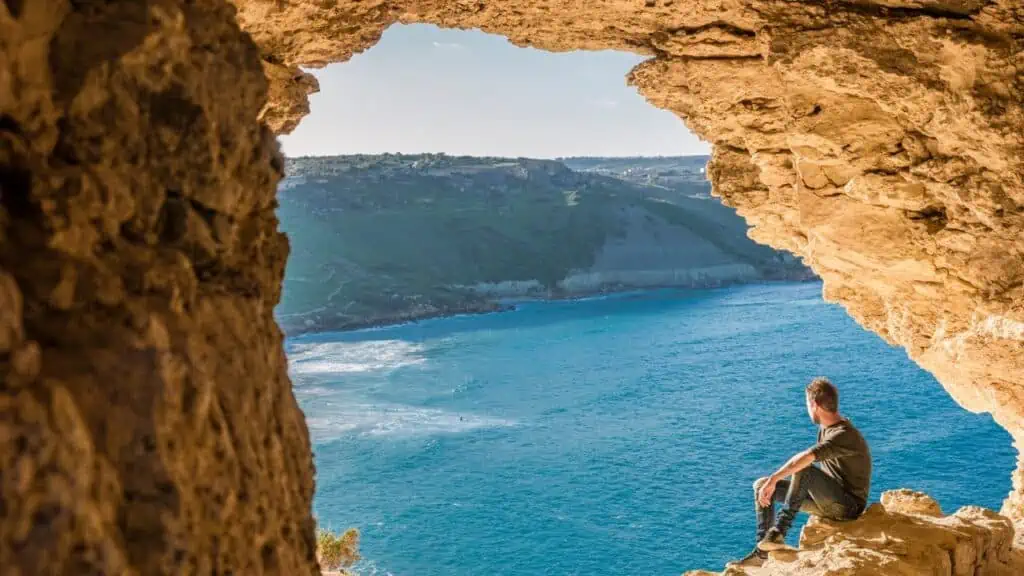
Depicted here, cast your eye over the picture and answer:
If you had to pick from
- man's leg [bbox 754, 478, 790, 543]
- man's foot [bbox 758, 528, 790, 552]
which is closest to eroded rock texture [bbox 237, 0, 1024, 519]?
man's leg [bbox 754, 478, 790, 543]

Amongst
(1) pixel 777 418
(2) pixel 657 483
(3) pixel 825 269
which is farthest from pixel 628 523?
(3) pixel 825 269

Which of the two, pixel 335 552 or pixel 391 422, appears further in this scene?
pixel 391 422

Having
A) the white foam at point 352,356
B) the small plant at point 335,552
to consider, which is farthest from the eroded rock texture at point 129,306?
the white foam at point 352,356

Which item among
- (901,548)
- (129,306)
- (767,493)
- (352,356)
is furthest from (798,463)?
(352,356)

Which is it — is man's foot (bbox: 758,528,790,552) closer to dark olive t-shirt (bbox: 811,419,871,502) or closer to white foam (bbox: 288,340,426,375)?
dark olive t-shirt (bbox: 811,419,871,502)

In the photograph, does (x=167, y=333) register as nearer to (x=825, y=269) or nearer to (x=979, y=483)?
(x=825, y=269)

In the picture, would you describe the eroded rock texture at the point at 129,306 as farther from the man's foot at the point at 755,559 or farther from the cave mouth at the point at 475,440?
the cave mouth at the point at 475,440

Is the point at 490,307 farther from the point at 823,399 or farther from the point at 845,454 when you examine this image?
the point at 845,454
